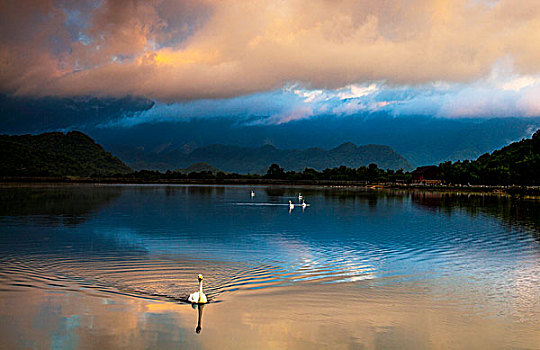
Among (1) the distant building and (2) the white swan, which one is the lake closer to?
(2) the white swan

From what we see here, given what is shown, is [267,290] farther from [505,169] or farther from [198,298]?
[505,169]

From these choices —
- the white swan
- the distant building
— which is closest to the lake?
the white swan

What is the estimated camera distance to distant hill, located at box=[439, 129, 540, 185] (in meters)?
104

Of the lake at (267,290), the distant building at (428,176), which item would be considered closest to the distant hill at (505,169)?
the distant building at (428,176)

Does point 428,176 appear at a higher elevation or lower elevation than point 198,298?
higher

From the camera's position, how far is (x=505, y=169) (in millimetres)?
121938

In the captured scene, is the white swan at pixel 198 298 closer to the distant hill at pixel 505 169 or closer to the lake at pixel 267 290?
the lake at pixel 267 290

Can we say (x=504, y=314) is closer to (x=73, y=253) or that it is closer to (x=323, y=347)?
(x=323, y=347)

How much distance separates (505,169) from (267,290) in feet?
394

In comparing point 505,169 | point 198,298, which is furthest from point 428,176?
point 198,298

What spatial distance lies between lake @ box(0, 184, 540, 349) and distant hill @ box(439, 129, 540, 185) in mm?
79660

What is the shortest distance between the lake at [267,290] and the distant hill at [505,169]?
261ft

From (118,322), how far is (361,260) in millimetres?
13400

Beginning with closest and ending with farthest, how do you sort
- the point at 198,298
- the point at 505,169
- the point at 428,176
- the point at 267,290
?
the point at 198,298 → the point at 267,290 → the point at 505,169 → the point at 428,176
